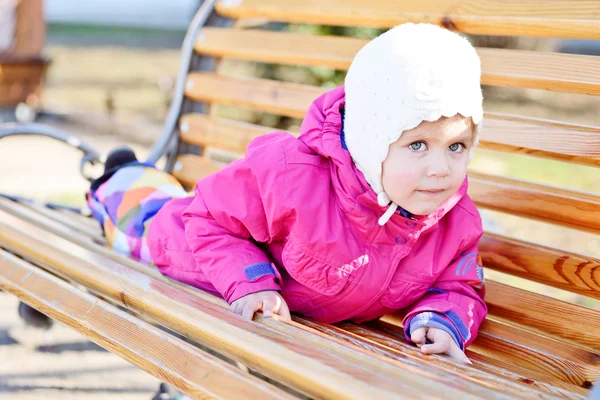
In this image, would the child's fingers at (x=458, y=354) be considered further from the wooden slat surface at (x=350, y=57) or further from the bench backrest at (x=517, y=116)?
the wooden slat surface at (x=350, y=57)

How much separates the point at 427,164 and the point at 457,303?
1.28 ft

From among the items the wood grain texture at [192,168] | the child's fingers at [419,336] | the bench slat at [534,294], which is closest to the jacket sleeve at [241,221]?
the bench slat at [534,294]

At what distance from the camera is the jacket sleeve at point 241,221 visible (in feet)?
5.96

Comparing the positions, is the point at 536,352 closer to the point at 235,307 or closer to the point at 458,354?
the point at 458,354

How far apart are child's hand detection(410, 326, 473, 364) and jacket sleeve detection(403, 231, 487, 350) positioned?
16 mm

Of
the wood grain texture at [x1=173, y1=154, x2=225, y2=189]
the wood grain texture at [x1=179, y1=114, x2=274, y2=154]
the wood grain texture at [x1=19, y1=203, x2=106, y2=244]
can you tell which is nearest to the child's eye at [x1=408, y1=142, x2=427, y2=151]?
the wood grain texture at [x1=179, y1=114, x2=274, y2=154]

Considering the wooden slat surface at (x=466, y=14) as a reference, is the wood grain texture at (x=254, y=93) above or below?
below

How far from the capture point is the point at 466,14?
224cm

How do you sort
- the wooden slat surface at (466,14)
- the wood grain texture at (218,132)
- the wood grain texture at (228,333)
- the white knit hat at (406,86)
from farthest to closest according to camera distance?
the wood grain texture at (218,132)
the wooden slat surface at (466,14)
the white knit hat at (406,86)
the wood grain texture at (228,333)

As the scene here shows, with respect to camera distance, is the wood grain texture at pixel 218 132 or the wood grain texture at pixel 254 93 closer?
the wood grain texture at pixel 254 93

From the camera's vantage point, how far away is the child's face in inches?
64.9

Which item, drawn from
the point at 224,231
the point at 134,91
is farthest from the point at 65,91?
the point at 224,231

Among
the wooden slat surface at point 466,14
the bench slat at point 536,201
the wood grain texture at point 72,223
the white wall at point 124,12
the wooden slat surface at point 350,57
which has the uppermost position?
the white wall at point 124,12

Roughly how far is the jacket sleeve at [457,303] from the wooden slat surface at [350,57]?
47 centimetres
